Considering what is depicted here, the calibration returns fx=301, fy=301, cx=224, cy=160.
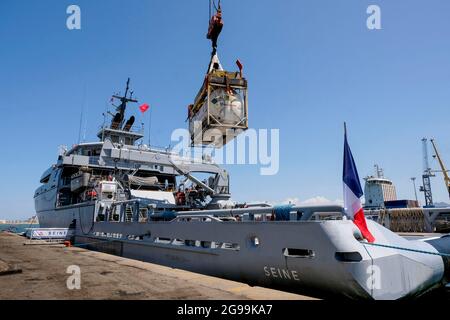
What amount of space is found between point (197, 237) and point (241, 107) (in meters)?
5.44

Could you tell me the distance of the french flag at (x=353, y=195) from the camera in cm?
529

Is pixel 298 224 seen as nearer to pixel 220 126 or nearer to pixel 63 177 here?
pixel 220 126

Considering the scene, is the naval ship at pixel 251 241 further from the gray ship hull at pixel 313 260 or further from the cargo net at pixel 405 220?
the cargo net at pixel 405 220

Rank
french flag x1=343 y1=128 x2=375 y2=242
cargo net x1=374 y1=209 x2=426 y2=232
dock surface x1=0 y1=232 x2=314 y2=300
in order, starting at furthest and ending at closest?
cargo net x1=374 y1=209 x2=426 y2=232, french flag x1=343 y1=128 x2=375 y2=242, dock surface x1=0 y1=232 x2=314 y2=300

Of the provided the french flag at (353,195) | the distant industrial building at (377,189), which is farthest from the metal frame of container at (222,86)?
the distant industrial building at (377,189)

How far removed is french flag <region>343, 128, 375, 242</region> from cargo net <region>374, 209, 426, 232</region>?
25.7ft

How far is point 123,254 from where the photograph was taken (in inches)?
477

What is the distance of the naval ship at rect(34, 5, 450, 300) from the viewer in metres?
4.90

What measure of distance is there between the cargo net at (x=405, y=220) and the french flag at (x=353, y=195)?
7.83 metres

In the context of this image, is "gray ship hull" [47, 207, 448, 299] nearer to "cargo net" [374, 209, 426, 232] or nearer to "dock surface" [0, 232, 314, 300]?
"dock surface" [0, 232, 314, 300]

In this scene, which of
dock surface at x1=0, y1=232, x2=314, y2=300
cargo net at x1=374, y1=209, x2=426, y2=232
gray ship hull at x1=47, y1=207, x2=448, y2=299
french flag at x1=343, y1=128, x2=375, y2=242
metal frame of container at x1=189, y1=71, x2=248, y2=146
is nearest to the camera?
dock surface at x1=0, y1=232, x2=314, y2=300

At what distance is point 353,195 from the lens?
17.9ft

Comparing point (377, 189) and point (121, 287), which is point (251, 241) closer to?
point (121, 287)

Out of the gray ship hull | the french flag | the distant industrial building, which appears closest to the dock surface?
the gray ship hull
